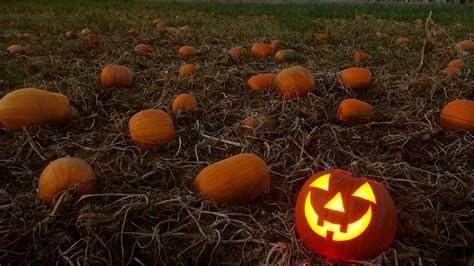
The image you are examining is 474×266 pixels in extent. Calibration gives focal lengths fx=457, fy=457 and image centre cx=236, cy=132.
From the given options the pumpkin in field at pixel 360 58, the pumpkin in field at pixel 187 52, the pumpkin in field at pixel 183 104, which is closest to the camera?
the pumpkin in field at pixel 183 104

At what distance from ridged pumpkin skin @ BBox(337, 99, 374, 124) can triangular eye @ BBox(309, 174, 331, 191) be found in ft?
4.28

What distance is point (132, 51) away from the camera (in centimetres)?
657

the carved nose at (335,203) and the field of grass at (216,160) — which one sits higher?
the carved nose at (335,203)

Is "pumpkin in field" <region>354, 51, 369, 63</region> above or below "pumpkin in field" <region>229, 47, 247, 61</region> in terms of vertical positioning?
below

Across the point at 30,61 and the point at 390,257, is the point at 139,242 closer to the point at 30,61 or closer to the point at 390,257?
the point at 390,257

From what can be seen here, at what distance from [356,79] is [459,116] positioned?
1.07 metres

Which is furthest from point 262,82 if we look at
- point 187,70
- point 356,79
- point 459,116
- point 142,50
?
point 142,50

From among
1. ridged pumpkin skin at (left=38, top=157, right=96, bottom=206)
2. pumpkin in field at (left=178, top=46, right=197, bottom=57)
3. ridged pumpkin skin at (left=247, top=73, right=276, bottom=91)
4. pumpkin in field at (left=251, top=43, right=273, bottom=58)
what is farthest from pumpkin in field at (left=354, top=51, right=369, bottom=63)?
ridged pumpkin skin at (left=38, top=157, right=96, bottom=206)

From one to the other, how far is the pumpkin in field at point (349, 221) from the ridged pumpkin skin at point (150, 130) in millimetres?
1311

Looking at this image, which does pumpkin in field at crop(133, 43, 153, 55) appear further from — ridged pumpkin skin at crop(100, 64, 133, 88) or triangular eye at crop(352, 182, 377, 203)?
triangular eye at crop(352, 182, 377, 203)

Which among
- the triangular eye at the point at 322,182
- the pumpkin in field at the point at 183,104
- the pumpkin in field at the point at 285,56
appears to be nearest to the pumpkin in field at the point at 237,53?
the pumpkin in field at the point at 285,56

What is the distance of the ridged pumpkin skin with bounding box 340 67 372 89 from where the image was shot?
4.22 meters

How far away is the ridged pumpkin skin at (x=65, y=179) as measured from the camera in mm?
2330

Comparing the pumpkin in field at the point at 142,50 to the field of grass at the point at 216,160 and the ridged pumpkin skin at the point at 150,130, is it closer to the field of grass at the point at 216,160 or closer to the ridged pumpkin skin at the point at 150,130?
the field of grass at the point at 216,160
